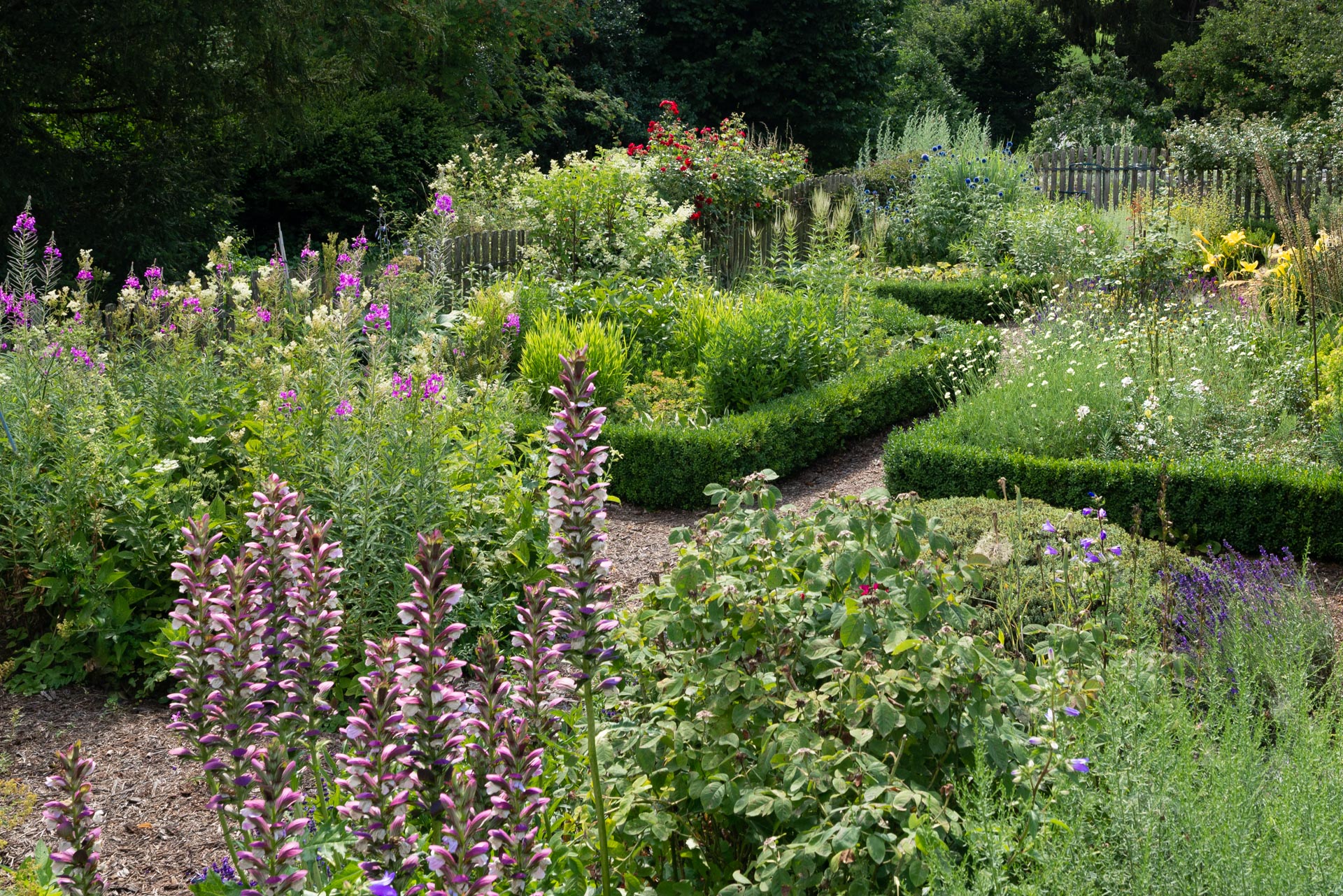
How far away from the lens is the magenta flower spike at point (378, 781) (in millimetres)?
1669

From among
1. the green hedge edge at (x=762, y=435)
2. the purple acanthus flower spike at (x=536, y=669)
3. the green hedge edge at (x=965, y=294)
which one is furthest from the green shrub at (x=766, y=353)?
the purple acanthus flower spike at (x=536, y=669)

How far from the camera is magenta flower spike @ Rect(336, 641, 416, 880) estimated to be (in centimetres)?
167

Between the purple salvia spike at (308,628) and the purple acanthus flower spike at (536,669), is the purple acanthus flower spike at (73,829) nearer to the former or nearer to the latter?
the purple salvia spike at (308,628)

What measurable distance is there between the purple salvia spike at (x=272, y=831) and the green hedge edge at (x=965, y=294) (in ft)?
32.6

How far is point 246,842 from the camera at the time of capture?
6.56 feet

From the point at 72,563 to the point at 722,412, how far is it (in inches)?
183

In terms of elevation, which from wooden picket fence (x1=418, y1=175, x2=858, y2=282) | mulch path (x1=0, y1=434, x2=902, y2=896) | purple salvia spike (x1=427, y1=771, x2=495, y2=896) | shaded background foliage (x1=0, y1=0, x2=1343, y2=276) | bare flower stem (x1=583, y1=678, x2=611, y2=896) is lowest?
mulch path (x1=0, y1=434, x2=902, y2=896)

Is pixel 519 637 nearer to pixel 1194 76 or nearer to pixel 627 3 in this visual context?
pixel 627 3

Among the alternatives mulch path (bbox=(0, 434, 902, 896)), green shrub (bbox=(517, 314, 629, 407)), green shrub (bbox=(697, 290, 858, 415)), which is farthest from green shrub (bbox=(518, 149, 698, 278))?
mulch path (bbox=(0, 434, 902, 896))

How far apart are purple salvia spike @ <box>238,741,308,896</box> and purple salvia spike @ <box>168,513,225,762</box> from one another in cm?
16

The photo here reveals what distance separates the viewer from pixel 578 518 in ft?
6.47

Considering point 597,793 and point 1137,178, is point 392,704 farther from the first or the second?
point 1137,178

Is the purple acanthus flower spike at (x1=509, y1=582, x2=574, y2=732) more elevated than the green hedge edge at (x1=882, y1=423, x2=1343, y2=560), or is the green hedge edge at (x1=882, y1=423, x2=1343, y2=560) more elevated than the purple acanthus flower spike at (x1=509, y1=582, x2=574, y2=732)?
the purple acanthus flower spike at (x1=509, y1=582, x2=574, y2=732)

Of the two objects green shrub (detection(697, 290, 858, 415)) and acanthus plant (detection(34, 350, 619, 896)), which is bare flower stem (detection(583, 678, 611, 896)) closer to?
acanthus plant (detection(34, 350, 619, 896))
